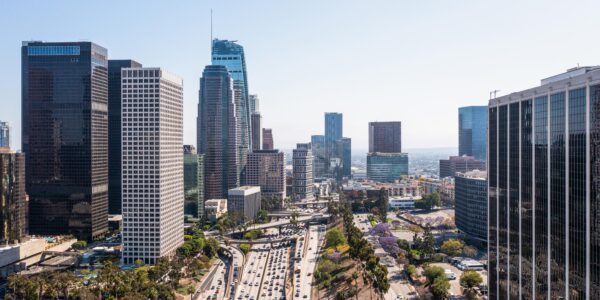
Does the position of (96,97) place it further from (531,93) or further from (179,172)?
(531,93)

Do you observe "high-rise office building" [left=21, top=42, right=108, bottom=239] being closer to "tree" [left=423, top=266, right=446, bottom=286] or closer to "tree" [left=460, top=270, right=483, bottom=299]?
"tree" [left=423, top=266, right=446, bottom=286]

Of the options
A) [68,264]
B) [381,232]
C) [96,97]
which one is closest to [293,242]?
[381,232]

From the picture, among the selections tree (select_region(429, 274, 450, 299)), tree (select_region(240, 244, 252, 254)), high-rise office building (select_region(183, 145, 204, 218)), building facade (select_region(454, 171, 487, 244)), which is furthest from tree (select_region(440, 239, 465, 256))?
high-rise office building (select_region(183, 145, 204, 218))

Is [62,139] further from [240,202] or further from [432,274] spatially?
[432,274]

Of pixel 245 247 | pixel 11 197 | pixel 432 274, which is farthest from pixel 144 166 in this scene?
pixel 432 274

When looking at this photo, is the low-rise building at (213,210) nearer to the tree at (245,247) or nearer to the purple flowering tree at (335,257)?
the tree at (245,247)

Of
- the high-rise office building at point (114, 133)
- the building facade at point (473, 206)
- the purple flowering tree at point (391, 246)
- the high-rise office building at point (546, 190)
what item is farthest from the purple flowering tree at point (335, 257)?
the high-rise office building at point (114, 133)
